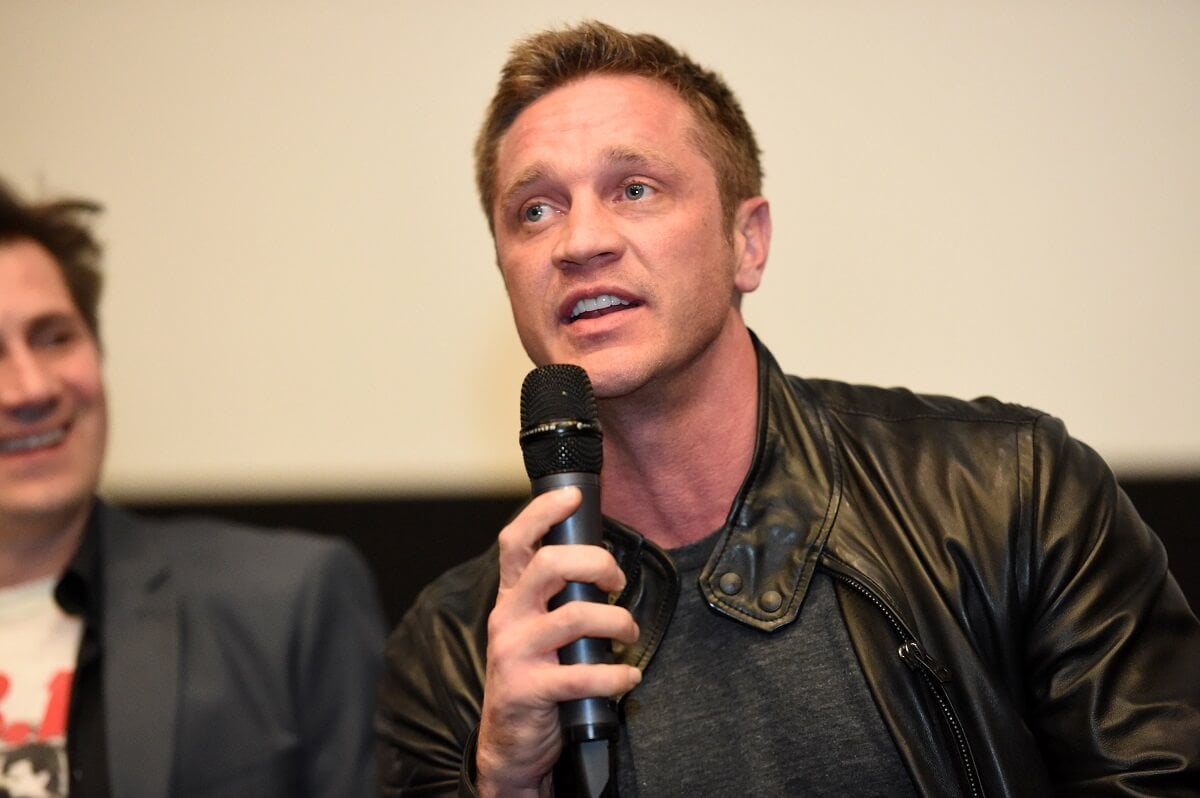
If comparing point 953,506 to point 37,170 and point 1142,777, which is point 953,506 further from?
point 37,170

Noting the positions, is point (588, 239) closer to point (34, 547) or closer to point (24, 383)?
point (24, 383)

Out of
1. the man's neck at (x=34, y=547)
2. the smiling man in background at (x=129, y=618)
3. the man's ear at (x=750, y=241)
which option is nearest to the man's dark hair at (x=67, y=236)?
the smiling man in background at (x=129, y=618)

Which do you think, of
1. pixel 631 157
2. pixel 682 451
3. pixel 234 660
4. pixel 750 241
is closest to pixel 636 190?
pixel 631 157

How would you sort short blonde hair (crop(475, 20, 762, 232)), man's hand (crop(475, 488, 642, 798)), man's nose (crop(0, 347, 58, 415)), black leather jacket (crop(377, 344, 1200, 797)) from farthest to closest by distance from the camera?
man's nose (crop(0, 347, 58, 415)), short blonde hair (crop(475, 20, 762, 232)), black leather jacket (crop(377, 344, 1200, 797)), man's hand (crop(475, 488, 642, 798))

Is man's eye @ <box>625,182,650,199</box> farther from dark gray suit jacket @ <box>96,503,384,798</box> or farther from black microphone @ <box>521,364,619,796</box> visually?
dark gray suit jacket @ <box>96,503,384,798</box>

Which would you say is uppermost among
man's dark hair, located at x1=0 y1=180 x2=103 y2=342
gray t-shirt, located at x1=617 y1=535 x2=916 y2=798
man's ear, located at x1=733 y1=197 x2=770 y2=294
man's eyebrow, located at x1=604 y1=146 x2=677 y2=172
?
man's dark hair, located at x1=0 y1=180 x2=103 y2=342

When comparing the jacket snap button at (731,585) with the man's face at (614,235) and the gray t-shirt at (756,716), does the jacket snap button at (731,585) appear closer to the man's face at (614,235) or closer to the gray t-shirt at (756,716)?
the gray t-shirt at (756,716)

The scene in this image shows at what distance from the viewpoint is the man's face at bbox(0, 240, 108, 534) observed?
91.4 inches

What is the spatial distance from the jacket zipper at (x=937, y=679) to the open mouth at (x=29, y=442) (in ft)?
5.37

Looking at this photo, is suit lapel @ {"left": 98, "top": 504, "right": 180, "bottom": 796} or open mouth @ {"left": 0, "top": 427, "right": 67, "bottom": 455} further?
open mouth @ {"left": 0, "top": 427, "right": 67, "bottom": 455}

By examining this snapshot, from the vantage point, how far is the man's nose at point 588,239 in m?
1.68

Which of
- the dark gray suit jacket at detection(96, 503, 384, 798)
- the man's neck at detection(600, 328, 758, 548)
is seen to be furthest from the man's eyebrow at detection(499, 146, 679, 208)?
the dark gray suit jacket at detection(96, 503, 384, 798)

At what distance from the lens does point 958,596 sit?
63.8 inches

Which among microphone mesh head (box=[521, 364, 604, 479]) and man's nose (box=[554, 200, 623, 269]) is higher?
man's nose (box=[554, 200, 623, 269])
